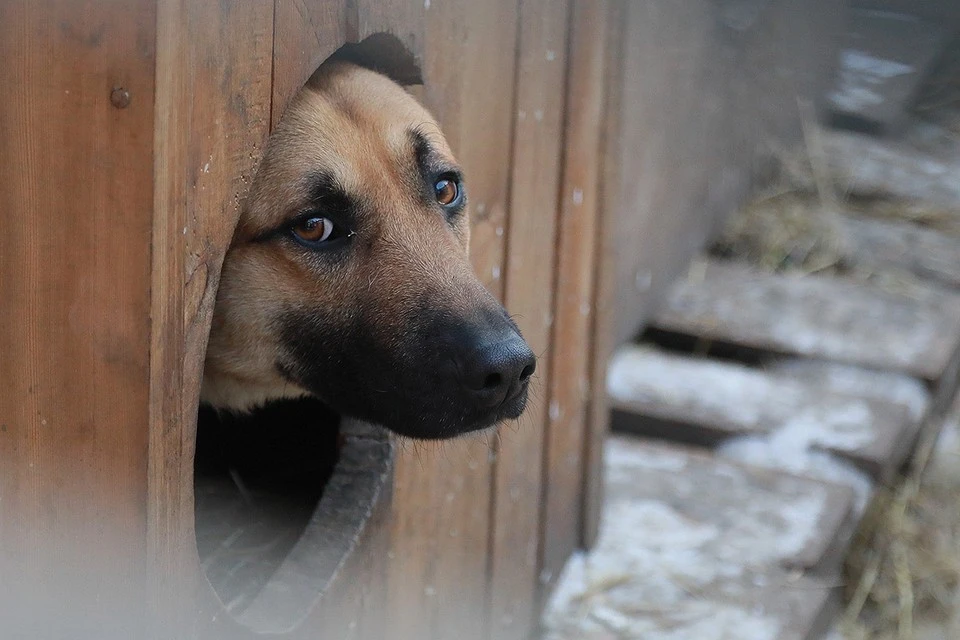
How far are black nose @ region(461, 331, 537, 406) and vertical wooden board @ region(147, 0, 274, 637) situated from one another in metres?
0.47

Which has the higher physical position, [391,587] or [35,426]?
[35,426]

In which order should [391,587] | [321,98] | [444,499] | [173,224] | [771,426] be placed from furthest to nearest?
[771,426] < [444,499] < [391,587] < [321,98] < [173,224]

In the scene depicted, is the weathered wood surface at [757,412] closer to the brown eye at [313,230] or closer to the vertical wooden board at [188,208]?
the brown eye at [313,230]

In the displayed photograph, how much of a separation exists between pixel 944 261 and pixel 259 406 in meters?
3.73

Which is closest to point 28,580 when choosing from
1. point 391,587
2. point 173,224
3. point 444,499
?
point 173,224

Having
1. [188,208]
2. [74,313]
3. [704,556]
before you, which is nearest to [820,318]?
[704,556]

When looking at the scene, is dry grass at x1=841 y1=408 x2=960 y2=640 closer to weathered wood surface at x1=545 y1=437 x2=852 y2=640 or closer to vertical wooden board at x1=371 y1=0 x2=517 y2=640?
weathered wood surface at x1=545 y1=437 x2=852 y2=640

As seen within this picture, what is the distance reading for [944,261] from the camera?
5207 millimetres

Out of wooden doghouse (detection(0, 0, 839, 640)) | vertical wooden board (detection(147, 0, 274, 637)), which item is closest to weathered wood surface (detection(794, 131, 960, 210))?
wooden doghouse (detection(0, 0, 839, 640))

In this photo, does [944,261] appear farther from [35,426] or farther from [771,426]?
[35,426]

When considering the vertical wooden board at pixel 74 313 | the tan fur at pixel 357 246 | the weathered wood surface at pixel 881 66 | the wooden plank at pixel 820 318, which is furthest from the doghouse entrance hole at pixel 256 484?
the weathered wood surface at pixel 881 66

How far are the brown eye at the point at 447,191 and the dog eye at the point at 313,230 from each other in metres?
0.28

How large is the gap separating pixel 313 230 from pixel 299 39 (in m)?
0.39

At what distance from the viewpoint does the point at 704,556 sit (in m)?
3.52
